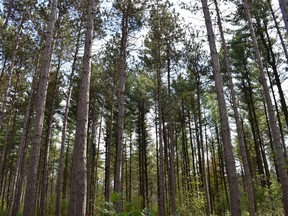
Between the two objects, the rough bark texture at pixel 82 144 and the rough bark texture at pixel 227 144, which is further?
the rough bark texture at pixel 227 144

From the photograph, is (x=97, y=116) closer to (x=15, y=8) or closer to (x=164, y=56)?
(x=164, y=56)

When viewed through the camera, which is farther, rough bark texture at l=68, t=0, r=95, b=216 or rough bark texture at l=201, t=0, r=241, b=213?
rough bark texture at l=201, t=0, r=241, b=213

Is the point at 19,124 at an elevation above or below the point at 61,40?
below

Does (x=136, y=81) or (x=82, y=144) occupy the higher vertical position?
(x=136, y=81)

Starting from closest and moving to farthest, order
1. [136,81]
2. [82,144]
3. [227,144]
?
[82,144]
[227,144]
[136,81]

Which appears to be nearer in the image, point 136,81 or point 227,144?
point 227,144

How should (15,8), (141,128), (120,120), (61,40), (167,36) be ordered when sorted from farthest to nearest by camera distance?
(141,128) → (167,36) → (61,40) → (15,8) → (120,120)

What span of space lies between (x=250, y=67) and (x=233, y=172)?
37.8ft

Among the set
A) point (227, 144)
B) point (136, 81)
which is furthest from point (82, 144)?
point (136, 81)

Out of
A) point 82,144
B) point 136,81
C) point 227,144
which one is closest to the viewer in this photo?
point 82,144

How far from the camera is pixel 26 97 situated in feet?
51.8

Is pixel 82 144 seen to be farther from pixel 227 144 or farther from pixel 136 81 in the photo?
pixel 136 81

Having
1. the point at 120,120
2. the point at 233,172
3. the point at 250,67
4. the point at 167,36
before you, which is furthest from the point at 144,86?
the point at 233,172

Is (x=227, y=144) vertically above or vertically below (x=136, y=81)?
below
